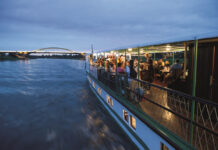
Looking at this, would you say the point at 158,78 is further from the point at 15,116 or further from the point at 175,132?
the point at 15,116

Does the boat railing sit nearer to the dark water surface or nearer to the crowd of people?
the crowd of people

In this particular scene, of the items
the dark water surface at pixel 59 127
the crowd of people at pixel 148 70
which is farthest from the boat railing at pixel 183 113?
the dark water surface at pixel 59 127

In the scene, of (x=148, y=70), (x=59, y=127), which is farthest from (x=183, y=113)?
(x=59, y=127)

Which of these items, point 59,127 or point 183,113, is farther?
point 59,127

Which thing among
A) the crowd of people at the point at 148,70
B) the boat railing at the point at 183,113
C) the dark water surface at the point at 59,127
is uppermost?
the crowd of people at the point at 148,70

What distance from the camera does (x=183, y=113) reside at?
445cm

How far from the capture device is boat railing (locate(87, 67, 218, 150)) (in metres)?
2.91

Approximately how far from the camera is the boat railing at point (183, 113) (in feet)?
9.54

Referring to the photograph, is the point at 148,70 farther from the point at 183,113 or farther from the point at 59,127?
the point at 59,127

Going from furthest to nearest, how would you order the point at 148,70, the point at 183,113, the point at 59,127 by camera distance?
the point at 59,127
the point at 148,70
the point at 183,113

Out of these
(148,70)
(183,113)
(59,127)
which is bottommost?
(59,127)

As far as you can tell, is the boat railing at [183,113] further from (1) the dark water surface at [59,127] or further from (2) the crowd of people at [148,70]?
(1) the dark water surface at [59,127]

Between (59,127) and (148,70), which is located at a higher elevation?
(148,70)

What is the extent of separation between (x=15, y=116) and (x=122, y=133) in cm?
821
